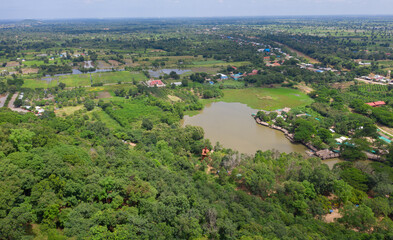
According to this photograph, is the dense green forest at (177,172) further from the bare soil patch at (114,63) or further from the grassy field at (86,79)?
the bare soil patch at (114,63)

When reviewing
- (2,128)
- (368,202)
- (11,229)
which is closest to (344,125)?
(368,202)

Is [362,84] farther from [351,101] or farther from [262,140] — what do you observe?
[262,140]

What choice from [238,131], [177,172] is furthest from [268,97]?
[177,172]

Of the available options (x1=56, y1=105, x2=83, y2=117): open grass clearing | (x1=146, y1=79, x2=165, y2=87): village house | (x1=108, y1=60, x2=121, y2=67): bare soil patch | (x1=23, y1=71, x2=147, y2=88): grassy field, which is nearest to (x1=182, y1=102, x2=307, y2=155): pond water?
(x1=146, y1=79, x2=165, y2=87): village house

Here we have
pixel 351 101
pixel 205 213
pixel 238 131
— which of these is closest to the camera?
pixel 205 213

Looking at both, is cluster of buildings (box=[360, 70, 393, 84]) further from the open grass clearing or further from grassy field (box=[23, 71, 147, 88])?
the open grass clearing

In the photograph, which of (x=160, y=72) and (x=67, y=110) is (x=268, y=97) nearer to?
(x=160, y=72)
